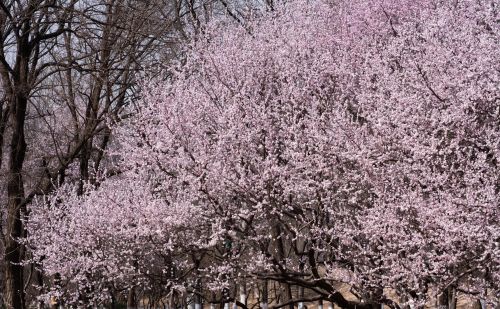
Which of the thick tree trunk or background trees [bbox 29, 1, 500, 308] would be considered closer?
background trees [bbox 29, 1, 500, 308]

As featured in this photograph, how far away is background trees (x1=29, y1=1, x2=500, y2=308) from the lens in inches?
349

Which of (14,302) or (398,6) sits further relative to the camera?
(14,302)

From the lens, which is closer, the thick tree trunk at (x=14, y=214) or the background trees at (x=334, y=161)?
the background trees at (x=334, y=161)

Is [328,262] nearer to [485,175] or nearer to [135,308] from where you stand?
[485,175]

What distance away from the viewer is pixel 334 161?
995cm

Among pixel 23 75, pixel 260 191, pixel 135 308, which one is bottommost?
pixel 135 308

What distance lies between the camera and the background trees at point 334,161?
887 centimetres

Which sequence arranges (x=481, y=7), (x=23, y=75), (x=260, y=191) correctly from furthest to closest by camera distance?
(x=23, y=75), (x=481, y=7), (x=260, y=191)

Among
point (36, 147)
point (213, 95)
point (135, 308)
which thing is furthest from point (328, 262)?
point (36, 147)

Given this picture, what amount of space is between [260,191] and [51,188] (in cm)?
1009

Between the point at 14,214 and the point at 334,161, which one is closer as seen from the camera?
the point at 334,161

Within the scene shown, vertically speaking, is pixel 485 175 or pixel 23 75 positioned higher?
pixel 23 75

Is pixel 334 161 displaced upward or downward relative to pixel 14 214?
upward

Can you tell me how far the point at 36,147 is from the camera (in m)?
23.9
